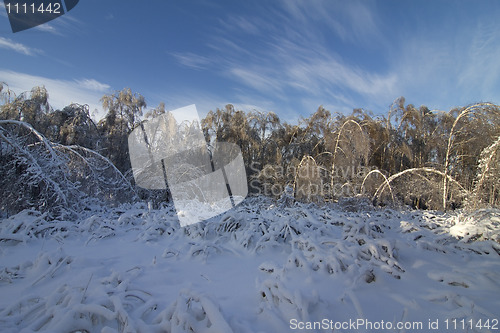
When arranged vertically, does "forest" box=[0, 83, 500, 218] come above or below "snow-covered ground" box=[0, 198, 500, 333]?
above

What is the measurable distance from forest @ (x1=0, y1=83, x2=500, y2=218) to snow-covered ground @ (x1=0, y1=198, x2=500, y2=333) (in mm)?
1142

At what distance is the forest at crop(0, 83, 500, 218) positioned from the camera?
473 cm

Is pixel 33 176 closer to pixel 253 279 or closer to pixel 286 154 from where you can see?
pixel 253 279

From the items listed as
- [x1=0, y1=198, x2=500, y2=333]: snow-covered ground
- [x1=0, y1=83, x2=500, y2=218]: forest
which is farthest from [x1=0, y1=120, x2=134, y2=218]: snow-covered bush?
[x1=0, y1=198, x2=500, y2=333]: snow-covered ground

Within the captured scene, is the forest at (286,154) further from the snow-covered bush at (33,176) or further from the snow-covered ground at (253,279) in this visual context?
the snow-covered ground at (253,279)

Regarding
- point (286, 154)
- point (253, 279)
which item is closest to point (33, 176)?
point (253, 279)

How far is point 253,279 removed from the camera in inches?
99.1

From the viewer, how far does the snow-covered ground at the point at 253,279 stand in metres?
1.62

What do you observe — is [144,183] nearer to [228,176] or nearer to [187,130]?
[187,130]

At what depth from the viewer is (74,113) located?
31.4ft

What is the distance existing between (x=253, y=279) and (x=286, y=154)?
11326 millimetres

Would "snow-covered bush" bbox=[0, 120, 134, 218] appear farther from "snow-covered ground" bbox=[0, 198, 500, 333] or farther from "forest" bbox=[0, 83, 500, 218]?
"snow-covered ground" bbox=[0, 198, 500, 333]

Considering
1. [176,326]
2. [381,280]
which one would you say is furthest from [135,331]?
[381,280]

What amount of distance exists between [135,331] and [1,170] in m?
5.29
